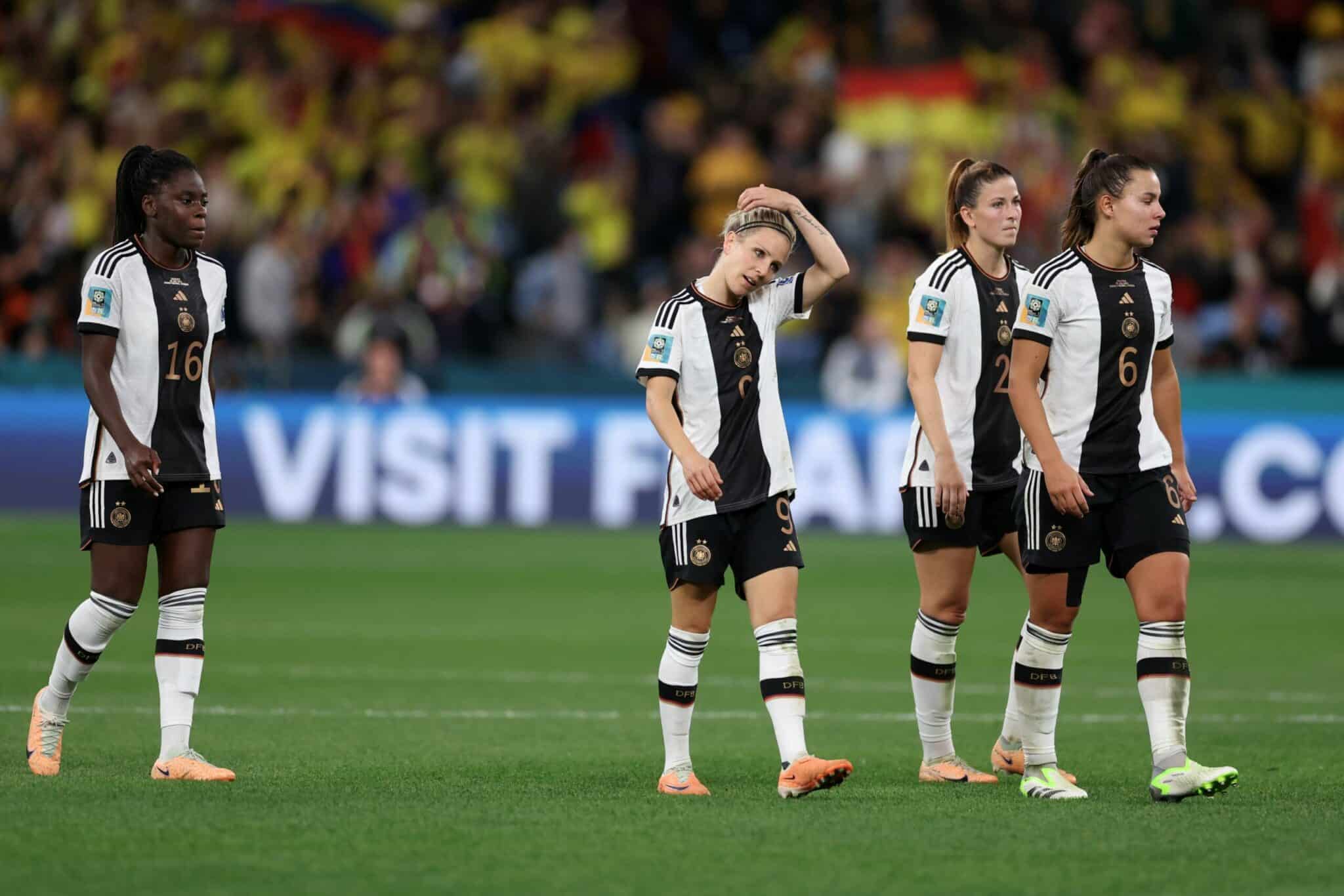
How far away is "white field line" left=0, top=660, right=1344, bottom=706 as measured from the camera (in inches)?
388

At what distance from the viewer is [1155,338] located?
697 centimetres

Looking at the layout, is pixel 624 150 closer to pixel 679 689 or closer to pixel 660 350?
pixel 660 350

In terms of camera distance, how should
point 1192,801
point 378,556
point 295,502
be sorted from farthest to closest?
1. point 295,502
2. point 378,556
3. point 1192,801

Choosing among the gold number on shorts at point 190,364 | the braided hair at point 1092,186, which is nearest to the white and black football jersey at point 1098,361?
the braided hair at point 1092,186

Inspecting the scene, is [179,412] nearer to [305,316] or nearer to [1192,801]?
[1192,801]

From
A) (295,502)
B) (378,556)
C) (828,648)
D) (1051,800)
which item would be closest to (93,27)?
(295,502)

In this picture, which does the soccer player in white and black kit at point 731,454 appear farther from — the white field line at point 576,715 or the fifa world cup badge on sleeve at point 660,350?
the white field line at point 576,715

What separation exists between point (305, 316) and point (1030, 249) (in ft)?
23.5

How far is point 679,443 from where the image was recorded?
681 centimetres

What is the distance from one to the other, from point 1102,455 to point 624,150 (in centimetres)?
1539

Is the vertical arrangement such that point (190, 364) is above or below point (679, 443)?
above

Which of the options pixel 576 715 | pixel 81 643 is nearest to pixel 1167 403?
pixel 576 715

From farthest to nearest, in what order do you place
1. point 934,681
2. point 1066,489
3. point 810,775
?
1. point 934,681
2. point 1066,489
3. point 810,775

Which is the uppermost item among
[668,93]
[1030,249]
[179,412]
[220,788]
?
[668,93]
